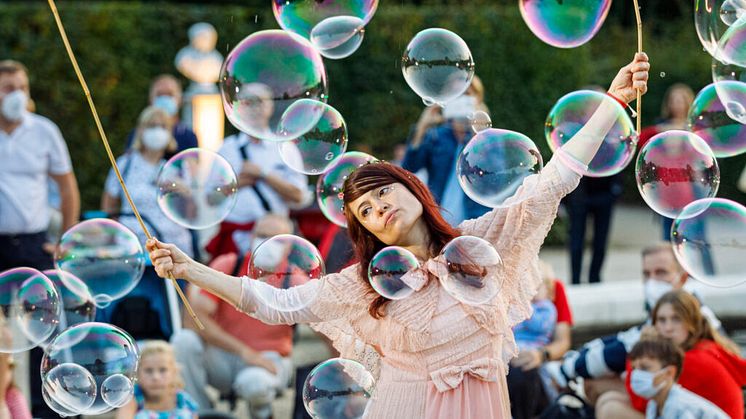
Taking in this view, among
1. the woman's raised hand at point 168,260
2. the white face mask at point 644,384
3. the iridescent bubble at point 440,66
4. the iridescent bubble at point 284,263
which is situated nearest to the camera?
the woman's raised hand at point 168,260

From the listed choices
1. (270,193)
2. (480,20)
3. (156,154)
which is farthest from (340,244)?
(480,20)

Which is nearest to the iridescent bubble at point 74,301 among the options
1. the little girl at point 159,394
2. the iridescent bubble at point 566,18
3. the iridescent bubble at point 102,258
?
the iridescent bubble at point 102,258

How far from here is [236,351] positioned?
6051 millimetres

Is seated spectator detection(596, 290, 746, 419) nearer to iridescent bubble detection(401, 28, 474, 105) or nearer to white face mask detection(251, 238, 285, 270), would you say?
iridescent bubble detection(401, 28, 474, 105)

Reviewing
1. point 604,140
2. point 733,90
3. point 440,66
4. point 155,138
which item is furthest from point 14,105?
point 733,90

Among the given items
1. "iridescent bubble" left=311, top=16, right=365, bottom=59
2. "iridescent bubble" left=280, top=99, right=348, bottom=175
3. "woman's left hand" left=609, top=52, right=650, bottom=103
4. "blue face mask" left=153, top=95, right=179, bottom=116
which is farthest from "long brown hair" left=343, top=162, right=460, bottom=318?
"blue face mask" left=153, top=95, right=179, bottom=116

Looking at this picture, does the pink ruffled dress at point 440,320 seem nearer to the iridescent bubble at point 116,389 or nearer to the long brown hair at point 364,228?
the long brown hair at point 364,228

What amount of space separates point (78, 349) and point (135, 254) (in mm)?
659

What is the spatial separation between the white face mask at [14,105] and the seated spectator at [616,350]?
3.12 m

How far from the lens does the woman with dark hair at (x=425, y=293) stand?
3605 millimetres

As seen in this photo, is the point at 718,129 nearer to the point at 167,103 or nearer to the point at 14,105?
the point at 14,105

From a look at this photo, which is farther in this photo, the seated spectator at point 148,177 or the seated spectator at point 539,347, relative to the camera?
the seated spectator at point 148,177

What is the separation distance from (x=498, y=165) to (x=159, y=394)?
198cm

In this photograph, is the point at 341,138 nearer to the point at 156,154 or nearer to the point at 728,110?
the point at 728,110
